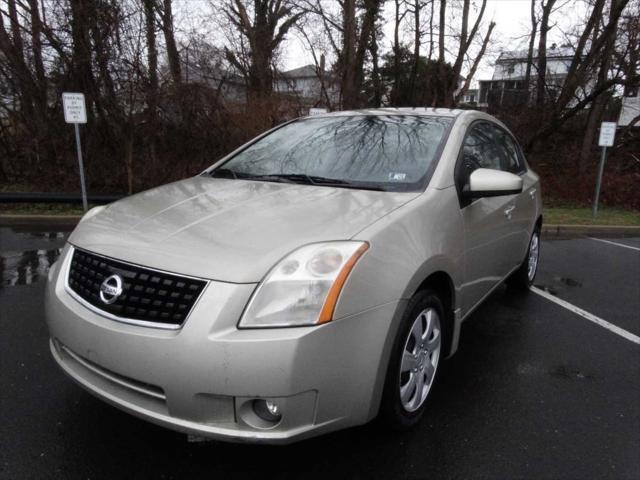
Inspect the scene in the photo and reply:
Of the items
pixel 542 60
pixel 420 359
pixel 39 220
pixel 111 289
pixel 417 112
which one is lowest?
pixel 39 220

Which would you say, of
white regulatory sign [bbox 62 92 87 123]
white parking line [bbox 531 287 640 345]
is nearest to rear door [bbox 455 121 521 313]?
white parking line [bbox 531 287 640 345]

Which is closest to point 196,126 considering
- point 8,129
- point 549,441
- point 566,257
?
point 8,129

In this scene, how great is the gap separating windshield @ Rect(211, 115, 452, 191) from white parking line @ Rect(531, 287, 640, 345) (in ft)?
7.42

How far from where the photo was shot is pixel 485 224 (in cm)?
292

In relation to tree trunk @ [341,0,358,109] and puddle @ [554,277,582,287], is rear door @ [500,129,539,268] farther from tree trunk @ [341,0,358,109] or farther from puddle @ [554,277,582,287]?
tree trunk @ [341,0,358,109]

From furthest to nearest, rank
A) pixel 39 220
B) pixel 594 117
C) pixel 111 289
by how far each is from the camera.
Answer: pixel 594 117 → pixel 39 220 → pixel 111 289

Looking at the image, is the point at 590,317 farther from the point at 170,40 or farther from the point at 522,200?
the point at 170,40

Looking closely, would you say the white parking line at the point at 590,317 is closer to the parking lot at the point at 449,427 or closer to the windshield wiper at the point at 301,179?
the parking lot at the point at 449,427

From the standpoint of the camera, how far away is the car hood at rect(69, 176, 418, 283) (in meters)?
1.82

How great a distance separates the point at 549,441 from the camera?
2.30 m

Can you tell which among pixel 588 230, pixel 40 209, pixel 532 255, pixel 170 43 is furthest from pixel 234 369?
pixel 170 43

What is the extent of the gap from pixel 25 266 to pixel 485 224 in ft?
15.9

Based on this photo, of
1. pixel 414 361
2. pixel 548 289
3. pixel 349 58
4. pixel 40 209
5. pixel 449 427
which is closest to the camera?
pixel 414 361

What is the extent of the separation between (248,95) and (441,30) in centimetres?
795
